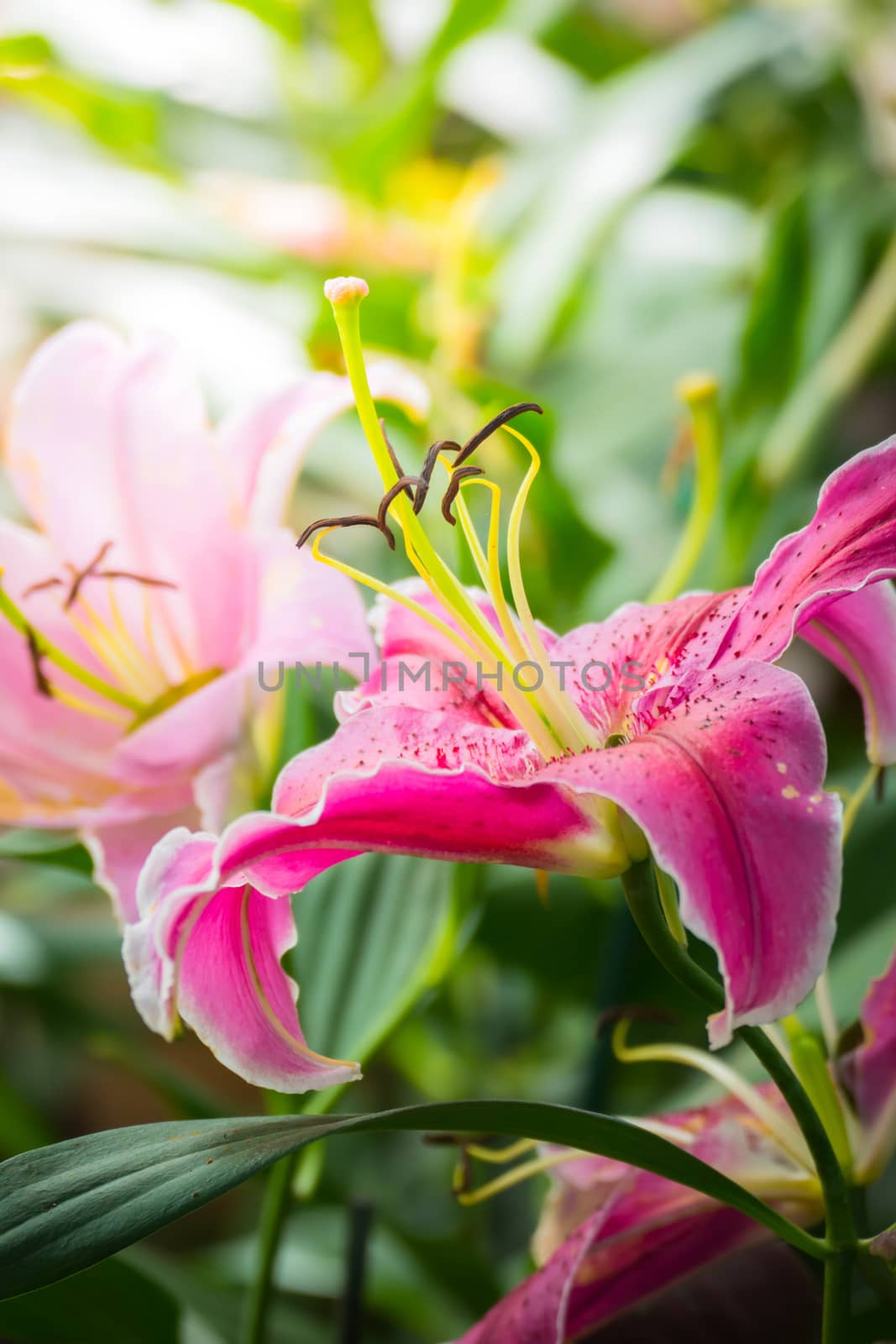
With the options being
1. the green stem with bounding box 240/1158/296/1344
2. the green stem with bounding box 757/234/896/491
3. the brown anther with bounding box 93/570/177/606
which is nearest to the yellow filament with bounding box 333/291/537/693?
the brown anther with bounding box 93/570/177/606

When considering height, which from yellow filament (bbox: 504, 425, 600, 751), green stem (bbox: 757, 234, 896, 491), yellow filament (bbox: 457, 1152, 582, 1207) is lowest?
yellow filament (bbox: 457, 1152, 582, 1207)

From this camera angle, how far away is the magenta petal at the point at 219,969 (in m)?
0.26

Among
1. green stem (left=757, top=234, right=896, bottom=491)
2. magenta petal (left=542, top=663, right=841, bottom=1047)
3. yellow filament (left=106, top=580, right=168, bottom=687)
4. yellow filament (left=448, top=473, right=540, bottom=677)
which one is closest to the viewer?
magenta petal (left=542, top=663, right=841, bottom=1047)

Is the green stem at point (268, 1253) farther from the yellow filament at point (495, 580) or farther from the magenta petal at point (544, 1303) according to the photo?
the yellow filament at point (495, 580)

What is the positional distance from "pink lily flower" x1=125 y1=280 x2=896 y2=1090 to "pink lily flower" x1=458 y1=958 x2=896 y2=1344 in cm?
10

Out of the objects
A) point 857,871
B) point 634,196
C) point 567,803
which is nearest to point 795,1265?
point 567,803

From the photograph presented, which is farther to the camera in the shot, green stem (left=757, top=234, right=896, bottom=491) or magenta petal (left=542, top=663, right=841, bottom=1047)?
green stem (left=757, top=234, right=896, bottom=491)

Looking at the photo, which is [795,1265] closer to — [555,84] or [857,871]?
[857,871]

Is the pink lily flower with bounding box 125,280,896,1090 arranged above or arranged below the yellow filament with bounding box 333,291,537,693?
below

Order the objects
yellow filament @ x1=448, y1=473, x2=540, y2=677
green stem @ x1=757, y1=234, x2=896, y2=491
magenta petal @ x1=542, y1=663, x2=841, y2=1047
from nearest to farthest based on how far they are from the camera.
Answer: magenta petal @ x1=542, y1=663, x2=841, y2=1047 < yellow filament @ x1=448, y1=473, x2=540, y2=677 < green stem @ x1=757, y1=234, x2=896, y2=491

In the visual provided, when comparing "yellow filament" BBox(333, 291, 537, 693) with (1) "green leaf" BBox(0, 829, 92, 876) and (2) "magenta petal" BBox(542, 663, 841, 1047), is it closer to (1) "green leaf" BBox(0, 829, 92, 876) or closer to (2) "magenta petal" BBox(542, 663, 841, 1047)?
(2) "magenta petal" BBox(542, 663, 841, 1047)

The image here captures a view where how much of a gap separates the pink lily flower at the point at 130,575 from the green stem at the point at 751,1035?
0.52 feet

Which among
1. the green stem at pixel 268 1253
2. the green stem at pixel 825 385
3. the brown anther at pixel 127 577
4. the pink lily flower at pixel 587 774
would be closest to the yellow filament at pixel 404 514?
the pink lily flower at pixel 587 774

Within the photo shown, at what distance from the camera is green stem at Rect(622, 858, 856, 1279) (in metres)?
0.28
